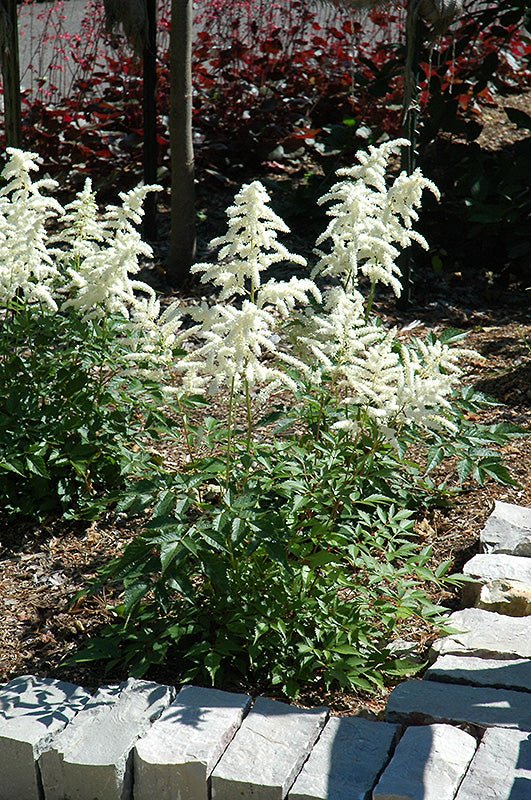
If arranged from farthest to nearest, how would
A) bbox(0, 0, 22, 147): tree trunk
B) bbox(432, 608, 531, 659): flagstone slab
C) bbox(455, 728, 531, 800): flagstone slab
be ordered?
1. bbox(0, 0, 22, 147): tree trunk
2. bbox(432, 608, 531, 659): flagstone slab
3. bbox(455, 728, 531, 800): flagstone slab

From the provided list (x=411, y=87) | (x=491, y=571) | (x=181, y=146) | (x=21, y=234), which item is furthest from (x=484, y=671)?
(x=181, y=146)

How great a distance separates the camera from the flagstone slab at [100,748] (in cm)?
282

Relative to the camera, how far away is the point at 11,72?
238 inches

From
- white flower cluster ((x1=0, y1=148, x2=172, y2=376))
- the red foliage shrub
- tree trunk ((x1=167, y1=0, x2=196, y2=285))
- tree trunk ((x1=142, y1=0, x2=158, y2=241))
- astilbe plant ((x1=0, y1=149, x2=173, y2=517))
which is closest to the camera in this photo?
white flower cluster ((x1=0, y1=148, x2=172, y2=376))

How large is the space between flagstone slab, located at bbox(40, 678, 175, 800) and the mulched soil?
1.10ft

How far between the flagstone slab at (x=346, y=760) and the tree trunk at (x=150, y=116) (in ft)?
15.1

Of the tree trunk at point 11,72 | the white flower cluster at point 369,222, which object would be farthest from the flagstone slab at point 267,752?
the tree trunk at point 11,72

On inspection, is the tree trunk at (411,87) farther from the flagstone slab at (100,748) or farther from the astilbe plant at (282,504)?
the flagstone slab at (100,748)

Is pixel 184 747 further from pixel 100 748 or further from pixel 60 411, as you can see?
pixel 60 411

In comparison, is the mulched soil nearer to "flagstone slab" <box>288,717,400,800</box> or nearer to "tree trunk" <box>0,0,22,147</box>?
"flagstone slab" <box>288,717,400,800</box>

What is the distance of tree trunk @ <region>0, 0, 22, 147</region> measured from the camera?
593cm

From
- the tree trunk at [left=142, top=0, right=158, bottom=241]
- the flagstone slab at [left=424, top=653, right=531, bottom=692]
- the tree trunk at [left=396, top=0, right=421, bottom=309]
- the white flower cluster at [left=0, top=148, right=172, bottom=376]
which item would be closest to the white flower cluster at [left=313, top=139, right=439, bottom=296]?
the white flower cluster at [left=0, top=148, right=172, bottom=376]

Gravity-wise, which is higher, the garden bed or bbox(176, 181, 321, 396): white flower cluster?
bbox(176, 181, 321, 396): white flower cluster

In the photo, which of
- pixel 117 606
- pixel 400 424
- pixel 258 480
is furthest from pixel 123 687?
pixel 400 424
